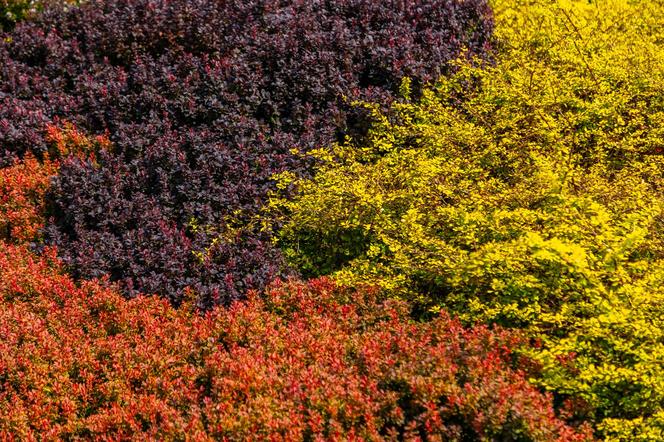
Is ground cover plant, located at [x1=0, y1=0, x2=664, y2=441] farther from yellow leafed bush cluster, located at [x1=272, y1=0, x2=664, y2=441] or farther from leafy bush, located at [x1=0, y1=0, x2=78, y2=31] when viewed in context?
leafy bush, located at [x1=0, y1=0, x2=78, y2=31]

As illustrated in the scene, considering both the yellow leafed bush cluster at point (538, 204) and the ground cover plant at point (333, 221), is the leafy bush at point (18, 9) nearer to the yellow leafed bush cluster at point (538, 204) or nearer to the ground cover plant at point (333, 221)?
the ground cover plant at point (333, 221)

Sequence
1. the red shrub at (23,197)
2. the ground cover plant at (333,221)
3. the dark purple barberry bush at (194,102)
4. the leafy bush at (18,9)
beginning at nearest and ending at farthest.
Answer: the ground cover plant at (333,221)
the dark purple barberry bush at (194,102)
the red shrub at (23,197)
the leafy bush at (18,9)

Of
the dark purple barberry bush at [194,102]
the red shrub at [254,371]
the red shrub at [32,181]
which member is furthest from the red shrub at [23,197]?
the red shrub at [254,371]

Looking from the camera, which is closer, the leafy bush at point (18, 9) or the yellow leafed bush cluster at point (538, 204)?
the yellow leafed bush cluster at point (538, 204)

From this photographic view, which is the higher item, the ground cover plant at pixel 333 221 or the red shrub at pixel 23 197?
the ground cover plant at pixel 333 221

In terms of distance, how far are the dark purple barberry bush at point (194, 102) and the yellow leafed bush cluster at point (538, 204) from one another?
→ 14.7 inches

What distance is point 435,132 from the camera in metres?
5.96

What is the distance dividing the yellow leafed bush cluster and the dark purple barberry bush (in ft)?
1.23

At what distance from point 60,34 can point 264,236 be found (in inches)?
158

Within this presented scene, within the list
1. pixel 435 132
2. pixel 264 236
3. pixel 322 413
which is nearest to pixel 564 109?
pixel 435 132

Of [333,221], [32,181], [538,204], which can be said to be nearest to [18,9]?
[32,181]

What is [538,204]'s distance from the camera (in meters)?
4.99

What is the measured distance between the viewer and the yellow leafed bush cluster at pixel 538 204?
3.78m

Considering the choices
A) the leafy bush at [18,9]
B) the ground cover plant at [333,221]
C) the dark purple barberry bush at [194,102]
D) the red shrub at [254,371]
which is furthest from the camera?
the leafy bush at [18,9]
